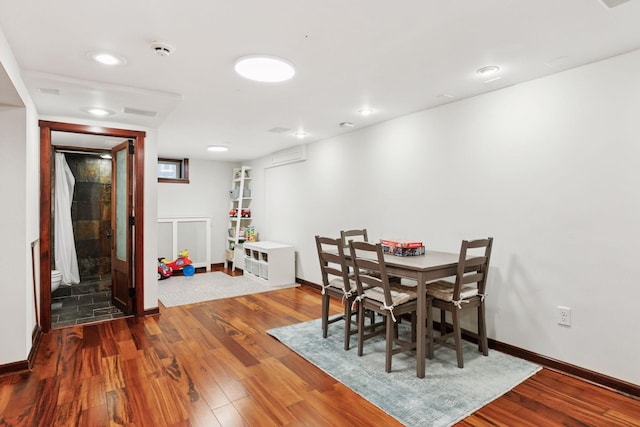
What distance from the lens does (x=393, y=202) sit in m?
3.89

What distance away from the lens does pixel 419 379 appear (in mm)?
2457

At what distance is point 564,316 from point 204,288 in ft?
14.8

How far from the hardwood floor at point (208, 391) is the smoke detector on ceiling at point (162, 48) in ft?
7.25

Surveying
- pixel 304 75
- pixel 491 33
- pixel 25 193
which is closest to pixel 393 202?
pixel 304 75

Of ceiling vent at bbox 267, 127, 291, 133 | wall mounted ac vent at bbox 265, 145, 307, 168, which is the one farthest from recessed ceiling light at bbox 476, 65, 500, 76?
wall mounted ac vent at bbox 265, 145, 307, 168

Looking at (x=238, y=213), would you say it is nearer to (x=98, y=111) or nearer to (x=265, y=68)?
(x=98, y=111)

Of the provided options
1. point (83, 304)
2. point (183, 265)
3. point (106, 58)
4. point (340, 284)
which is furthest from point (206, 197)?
point (106, 58)

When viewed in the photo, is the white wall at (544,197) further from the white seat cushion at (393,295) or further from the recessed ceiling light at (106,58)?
the recessed ceiling light at (106,58)

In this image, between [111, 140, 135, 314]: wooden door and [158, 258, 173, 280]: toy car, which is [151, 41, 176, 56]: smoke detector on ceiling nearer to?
[111, 140, 135, 314]: wooden door

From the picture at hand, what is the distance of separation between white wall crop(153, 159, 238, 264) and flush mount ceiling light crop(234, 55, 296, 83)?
4750mm

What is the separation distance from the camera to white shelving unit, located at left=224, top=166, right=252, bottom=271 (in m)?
6.71

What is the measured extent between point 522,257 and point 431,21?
1.97 meters

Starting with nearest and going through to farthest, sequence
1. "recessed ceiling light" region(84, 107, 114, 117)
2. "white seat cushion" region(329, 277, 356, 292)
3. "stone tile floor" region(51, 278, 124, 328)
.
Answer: "white seat cushion" region(329, 277, 356, 292)
"recessed ceiling light" region(84, 107, 114, 117)
"stone tile floor" region(51, 278, 124, 328)

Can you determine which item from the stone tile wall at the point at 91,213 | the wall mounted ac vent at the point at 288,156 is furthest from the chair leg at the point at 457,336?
the stone tile wall at the point at 91,213
